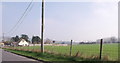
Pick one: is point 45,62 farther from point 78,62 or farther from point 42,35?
point 42,35

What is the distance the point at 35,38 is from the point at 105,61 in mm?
151494

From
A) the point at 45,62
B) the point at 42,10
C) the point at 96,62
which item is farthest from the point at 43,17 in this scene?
the point at 96,62

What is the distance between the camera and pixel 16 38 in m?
179

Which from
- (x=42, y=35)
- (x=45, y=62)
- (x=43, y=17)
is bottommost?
(x=45, y=62)

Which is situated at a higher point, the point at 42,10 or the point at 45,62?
the point at 42,10

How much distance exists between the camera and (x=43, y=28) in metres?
27.2

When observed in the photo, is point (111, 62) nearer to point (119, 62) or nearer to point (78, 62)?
point (119, 62)

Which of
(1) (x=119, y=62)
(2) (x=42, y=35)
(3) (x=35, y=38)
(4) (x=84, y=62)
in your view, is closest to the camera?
(1) (x=119, y=62)

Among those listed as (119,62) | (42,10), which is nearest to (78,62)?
(119,62)

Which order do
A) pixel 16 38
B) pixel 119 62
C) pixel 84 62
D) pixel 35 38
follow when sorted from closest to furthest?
pixel 119 62 → pixel 84 62 → pixel 35 38 → pixel 16 38

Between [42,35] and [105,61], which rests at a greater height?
[42,35]

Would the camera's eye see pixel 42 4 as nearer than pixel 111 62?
No

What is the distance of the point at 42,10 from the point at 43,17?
0.94 meters

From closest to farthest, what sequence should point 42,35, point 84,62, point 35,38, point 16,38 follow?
point 84,62, point 42,35, point 35,38, point 16,38
